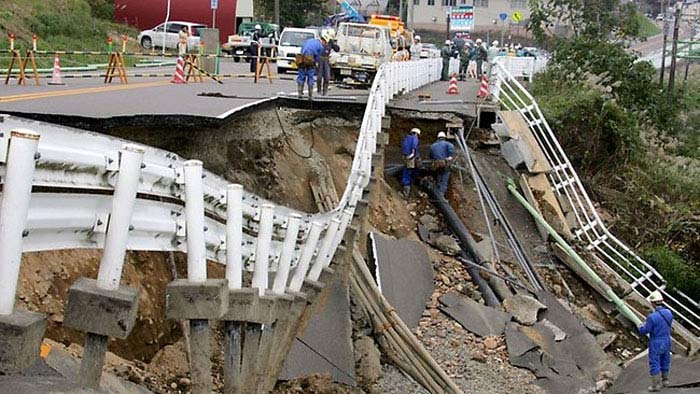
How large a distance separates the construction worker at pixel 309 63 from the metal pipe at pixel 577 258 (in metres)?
4.90

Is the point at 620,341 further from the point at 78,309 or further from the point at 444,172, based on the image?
the point at 78,309

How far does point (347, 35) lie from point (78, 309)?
2514cm

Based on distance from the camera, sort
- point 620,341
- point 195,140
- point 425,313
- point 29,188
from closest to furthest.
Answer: point 29,188 → point 195,140 → point 425,313 → point 620,341

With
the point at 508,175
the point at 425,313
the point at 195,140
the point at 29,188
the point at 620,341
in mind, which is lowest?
the point at 620,341

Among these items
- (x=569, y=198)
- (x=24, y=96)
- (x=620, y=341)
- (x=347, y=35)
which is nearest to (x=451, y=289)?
(x=620, y=341)

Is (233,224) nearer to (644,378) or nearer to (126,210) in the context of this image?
(126,210)

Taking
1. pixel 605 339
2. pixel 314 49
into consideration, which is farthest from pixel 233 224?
pixel 314 49

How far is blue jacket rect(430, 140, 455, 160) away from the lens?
18.8 metres

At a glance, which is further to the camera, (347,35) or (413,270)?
(347,35)

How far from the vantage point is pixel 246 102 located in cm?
1633

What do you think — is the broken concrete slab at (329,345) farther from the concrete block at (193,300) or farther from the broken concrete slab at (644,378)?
the broken concrete slab at (644,378)

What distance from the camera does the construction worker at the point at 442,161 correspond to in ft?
61.7

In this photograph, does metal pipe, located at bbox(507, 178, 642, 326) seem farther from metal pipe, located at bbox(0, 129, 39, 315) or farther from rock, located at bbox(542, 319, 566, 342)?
metal pipe, located at bbox(0, 129, 39, 315)

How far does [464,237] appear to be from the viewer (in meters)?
17.4
